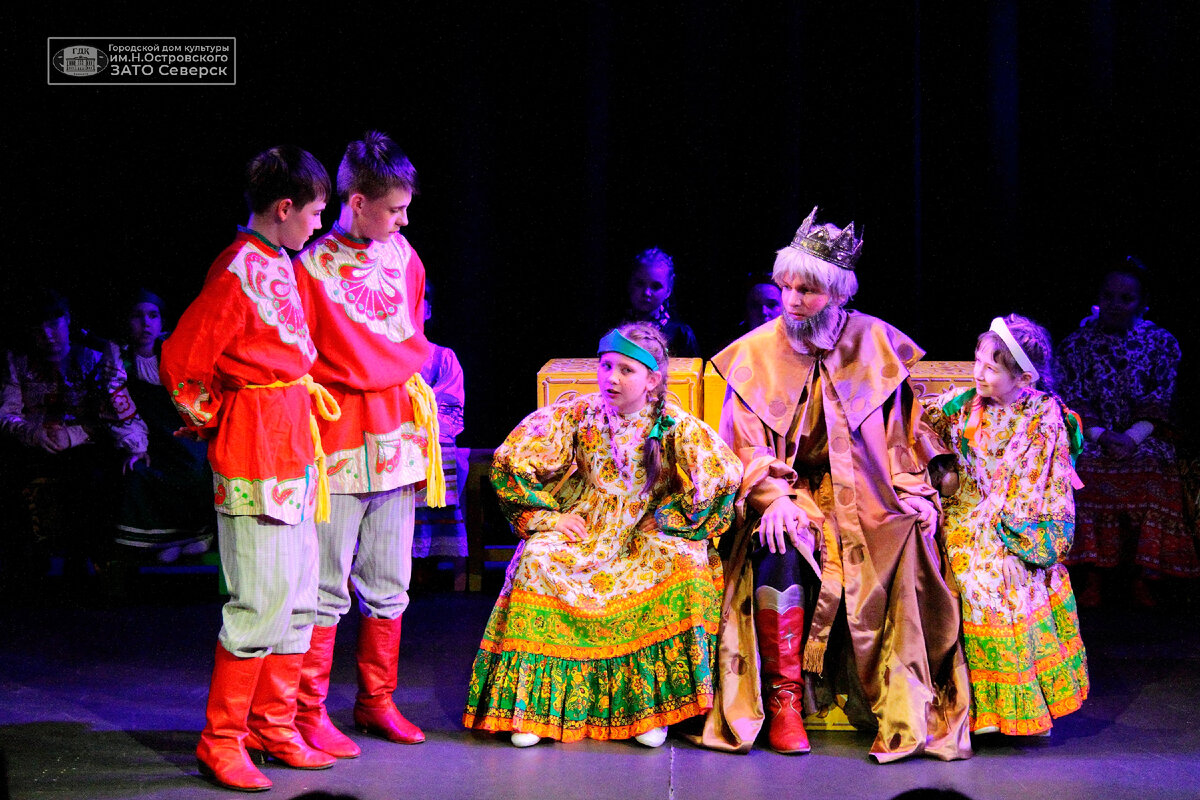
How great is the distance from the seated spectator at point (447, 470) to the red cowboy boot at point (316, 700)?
2.01m

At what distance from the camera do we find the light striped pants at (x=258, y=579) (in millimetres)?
3047

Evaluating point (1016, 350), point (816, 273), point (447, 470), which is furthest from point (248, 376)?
point (447, 470)

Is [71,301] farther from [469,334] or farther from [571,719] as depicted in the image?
[571,719]

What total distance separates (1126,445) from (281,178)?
3.71 meters

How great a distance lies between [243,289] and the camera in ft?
9.80

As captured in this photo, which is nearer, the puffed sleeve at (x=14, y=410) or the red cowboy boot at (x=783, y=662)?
the red cowboy boot at (x=783, y=662)

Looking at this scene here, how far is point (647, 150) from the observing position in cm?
571

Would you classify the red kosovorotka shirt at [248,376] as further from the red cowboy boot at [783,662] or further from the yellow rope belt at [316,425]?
the red cowboy boot at [783,662]

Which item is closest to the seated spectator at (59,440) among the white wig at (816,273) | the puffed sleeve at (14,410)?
the puffed sleeve at (14,410)

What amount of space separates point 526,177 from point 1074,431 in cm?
300

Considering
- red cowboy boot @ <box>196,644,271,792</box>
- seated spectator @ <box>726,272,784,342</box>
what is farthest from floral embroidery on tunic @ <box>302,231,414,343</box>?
seated spectator @ <box>726,272,784,342</box>

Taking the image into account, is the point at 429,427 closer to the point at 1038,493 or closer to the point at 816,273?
the point at 816,273

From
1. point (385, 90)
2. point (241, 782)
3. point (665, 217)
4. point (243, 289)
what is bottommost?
point (241, 782)

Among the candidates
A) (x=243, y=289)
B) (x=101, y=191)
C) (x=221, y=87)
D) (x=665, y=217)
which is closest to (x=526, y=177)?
(x=665, y=217)
